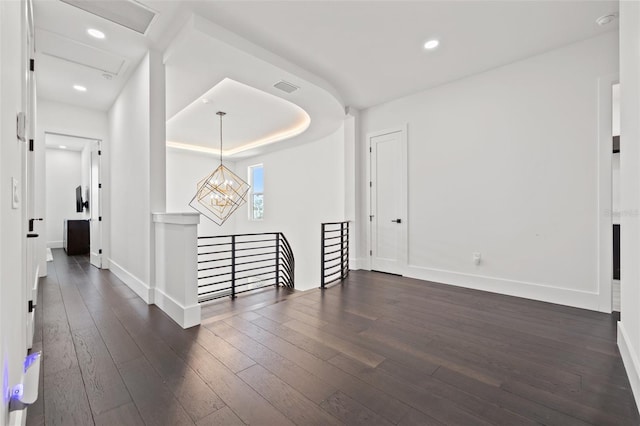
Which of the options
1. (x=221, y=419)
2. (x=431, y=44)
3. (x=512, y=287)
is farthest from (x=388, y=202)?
(x=221, y=419)

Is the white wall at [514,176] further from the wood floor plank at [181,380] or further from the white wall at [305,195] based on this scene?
the wood floor plank at [181,380]

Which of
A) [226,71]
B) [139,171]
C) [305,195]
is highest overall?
[226,71]

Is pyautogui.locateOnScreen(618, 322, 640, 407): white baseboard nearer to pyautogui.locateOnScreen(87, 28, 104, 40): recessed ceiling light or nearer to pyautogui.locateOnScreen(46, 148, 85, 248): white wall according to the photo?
pyautogui.locateOnScreen(87, 28, 104, 40): recessed ceiling light

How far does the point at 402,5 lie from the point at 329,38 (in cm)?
77

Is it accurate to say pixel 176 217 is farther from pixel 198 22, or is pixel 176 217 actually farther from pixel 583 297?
pixel 583 297

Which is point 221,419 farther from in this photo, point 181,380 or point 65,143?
point 65,143

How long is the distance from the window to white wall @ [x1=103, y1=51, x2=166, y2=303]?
382cm

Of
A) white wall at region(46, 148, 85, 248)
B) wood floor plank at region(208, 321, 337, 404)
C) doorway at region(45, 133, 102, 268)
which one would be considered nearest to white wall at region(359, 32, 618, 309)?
wood floor plank at region(208, 321, 337, 404)

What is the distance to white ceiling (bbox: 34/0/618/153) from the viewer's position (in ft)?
8.30

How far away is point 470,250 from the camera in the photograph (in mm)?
3811

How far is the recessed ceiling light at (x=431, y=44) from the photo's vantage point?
9.90 ft

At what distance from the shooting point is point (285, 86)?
11.8ft

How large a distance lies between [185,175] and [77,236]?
2.75 m

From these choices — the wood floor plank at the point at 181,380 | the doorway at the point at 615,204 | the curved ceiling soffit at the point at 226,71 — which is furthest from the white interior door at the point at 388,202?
the wood floor plank at the point at 181,380
